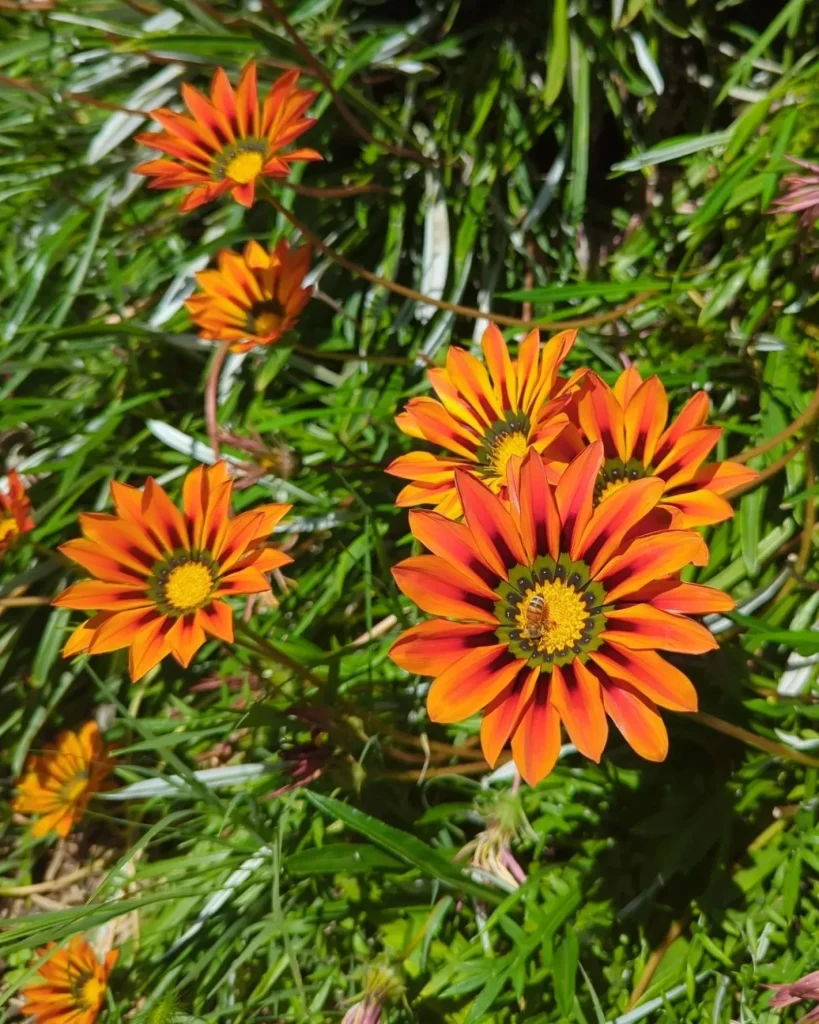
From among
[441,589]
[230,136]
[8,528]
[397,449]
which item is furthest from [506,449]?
[8,528]

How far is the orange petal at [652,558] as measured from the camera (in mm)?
776

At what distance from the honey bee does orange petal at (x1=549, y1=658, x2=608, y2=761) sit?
59 mm

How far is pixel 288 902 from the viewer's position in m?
1.39

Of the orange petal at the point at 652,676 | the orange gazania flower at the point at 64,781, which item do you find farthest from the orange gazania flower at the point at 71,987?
the orange petal at the point at 652,676

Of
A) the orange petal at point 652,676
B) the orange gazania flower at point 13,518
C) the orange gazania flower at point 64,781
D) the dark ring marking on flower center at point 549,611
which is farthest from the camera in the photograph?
the orange gazania flower at point 64,781

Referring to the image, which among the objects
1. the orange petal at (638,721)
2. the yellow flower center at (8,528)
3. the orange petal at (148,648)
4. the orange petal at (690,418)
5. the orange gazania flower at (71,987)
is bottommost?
the orange gazania flower at (71,987)

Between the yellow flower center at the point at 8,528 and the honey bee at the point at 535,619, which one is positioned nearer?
the honey bee at the point at 535,619

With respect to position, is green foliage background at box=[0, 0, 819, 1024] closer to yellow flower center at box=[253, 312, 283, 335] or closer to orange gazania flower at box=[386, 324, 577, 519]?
yellow flower center at box=[253, 312, 283, 335]

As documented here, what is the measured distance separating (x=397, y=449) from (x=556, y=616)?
0.78 metres

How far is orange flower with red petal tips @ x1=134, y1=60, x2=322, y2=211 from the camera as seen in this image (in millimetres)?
1281

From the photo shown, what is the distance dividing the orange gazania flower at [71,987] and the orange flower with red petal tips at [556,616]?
1.12 m

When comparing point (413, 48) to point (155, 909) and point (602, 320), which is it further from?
point (155, 909)

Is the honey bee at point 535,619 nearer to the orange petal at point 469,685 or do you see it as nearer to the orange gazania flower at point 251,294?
the orange petal at point 469,685

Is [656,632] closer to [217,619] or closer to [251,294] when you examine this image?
[217,619]
